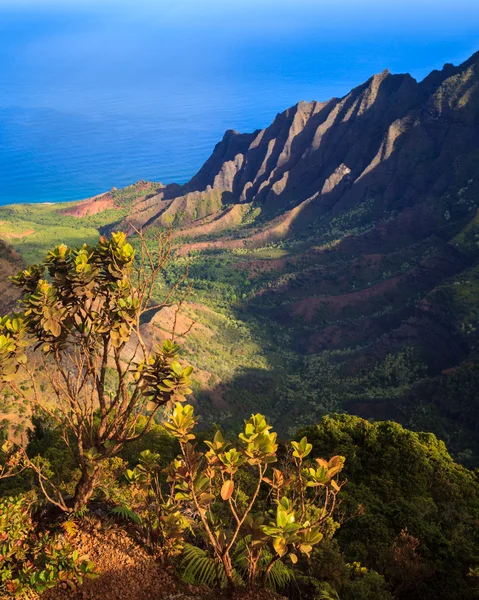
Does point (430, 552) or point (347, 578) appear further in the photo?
point (430, 552)

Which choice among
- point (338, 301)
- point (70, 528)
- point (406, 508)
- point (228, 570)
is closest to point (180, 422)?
point (228, 570)

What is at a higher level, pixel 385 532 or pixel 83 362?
pixel 83 362

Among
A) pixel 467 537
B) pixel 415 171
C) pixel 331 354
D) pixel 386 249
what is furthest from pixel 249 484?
pixel 415 171

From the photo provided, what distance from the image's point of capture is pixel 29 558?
36.7ft

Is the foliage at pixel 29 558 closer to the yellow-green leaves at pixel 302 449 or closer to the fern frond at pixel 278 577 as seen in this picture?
the fern frond at pixel 278 577

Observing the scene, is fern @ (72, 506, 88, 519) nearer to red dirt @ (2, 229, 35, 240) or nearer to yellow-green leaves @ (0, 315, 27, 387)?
yellow-green leaves @ (0, 315, 27, 387)

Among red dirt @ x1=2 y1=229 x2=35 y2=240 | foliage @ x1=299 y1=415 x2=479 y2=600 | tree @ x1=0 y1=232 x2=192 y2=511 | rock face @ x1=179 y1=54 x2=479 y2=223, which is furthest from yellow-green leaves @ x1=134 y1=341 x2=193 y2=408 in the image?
red dirt @ x1=2 y1=229 x2=35 y2=240

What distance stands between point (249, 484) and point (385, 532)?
6029mm

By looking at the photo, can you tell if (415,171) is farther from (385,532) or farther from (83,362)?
(83,362)

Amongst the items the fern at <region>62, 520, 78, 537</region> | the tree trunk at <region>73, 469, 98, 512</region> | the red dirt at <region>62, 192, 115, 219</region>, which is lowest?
the fern at <region>62, 520, 78, 537</region>

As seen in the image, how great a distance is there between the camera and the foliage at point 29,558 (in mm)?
10117

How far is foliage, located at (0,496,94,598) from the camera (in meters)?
10.1

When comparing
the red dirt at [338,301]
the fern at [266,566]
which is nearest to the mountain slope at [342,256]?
the red dirt at [338,301]

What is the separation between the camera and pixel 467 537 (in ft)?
64.2
